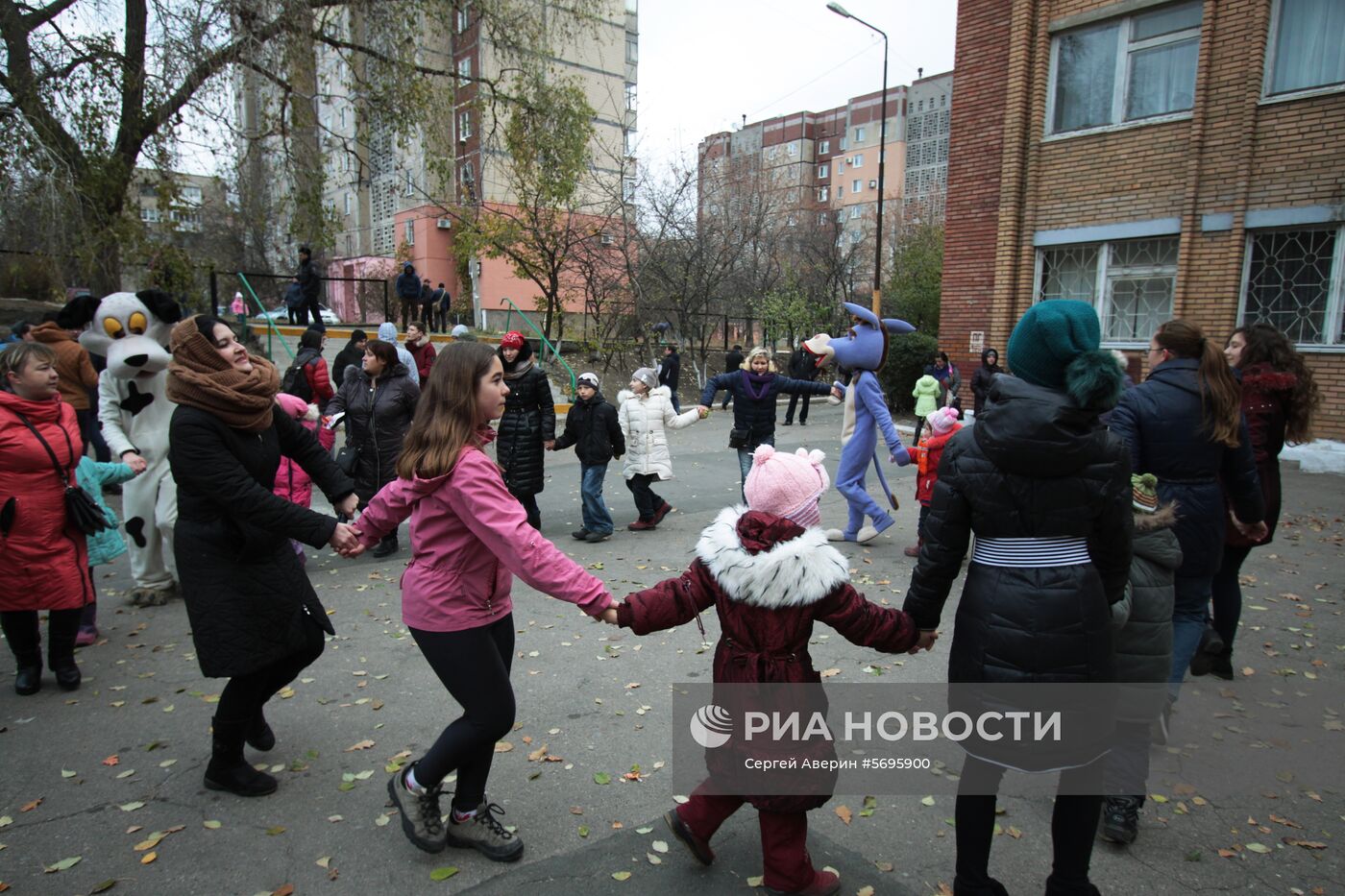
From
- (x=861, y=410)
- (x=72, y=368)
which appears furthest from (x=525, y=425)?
(x=72, y=368)

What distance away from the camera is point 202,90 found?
38.5ft

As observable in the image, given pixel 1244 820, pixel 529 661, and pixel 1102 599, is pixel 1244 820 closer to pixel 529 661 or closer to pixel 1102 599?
pixel 1102 599

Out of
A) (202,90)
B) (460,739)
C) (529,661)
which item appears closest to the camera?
(460,739)

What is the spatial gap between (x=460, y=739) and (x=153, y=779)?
179 cm

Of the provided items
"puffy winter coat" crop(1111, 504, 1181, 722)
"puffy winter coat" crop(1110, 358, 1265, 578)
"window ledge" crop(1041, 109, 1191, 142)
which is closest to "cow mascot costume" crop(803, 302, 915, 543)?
"puffy winter coat" crop(1110, 358, 1265, 578)

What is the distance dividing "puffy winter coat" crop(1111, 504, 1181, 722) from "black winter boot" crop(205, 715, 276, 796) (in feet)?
11.6

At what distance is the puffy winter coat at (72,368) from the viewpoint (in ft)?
25.0

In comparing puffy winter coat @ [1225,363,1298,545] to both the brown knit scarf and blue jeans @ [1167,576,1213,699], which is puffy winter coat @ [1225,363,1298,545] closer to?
blue jeans @ [1167,576,1213,699]

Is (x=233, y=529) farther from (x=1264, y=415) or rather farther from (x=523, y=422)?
(x=1264, y=415)

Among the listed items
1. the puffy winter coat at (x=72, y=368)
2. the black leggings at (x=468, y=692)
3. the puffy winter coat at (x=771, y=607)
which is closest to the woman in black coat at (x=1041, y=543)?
the puffy winter coat at (x=771, y=607)

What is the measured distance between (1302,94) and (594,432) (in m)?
11.5

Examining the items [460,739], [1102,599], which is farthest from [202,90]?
[1102,599]

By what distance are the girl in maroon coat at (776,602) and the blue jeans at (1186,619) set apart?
1922 millimetres

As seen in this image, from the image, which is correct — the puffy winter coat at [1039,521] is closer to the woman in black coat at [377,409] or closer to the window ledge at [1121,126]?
the woman in black coat at [377,409]
